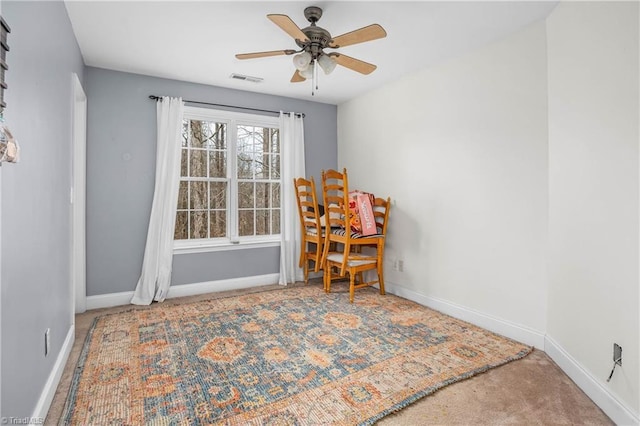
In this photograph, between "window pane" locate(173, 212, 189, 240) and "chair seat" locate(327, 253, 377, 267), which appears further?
"window pane" locate(173, 212, 189, 240)

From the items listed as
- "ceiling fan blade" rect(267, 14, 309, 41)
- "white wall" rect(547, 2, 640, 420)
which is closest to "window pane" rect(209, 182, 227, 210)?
"ceiling fan blade" rect(267, 14, 309, 41)

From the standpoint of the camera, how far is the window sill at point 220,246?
153 inches

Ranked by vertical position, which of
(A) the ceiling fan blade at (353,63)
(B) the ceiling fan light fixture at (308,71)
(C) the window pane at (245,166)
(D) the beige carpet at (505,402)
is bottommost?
(D) the beige carpet at (505,402)

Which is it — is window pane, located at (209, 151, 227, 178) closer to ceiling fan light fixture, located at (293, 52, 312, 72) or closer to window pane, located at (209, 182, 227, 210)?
window pane, located at (209, 182, 227, 210)

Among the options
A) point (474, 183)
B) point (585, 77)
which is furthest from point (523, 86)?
point (474, 183)

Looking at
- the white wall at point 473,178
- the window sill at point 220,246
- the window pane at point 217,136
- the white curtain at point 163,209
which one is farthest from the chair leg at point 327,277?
the window pane at point 217,136

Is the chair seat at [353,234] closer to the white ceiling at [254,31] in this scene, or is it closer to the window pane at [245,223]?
the window pane at [245,223]

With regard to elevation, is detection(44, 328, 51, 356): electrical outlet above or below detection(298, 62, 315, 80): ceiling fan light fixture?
below

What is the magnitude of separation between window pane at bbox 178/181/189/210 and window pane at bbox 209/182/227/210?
27 cm

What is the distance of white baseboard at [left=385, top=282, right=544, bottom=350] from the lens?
8.46 ft

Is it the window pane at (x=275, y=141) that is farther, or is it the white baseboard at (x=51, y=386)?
the window pane at (x=275, y=141)

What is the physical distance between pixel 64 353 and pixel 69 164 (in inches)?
51.2

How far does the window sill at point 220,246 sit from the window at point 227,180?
27 millimetres

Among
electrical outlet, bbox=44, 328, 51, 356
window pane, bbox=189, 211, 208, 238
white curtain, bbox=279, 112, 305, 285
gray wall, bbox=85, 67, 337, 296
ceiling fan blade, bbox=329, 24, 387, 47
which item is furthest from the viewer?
white curtain, bbox=279, 112, 305, 285
